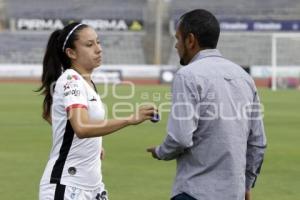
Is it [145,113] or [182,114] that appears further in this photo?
[145,113]

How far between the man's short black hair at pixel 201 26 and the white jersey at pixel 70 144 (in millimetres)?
758

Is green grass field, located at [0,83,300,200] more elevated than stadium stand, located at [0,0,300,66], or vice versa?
green grass field, located at [0,83,300,200]

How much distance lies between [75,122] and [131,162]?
7.77 m

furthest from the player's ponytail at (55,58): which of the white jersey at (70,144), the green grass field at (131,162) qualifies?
the green grass field at (131,162)

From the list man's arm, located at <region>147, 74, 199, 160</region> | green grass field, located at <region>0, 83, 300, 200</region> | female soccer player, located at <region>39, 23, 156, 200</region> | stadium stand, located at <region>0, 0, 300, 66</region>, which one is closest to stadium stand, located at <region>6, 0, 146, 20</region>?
stadium stand, located at <region>0, 0, 300, 66</region>

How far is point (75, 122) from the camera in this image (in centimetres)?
445

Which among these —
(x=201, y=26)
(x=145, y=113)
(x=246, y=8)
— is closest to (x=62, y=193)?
(x=145, y=113)

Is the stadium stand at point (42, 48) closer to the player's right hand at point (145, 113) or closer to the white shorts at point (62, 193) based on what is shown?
the white shorts at point (62, 193)

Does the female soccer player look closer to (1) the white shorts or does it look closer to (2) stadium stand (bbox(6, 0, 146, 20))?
(1) the white shorts

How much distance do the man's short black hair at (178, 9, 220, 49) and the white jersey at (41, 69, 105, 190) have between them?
76 centimetres

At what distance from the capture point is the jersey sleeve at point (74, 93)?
14.7ft

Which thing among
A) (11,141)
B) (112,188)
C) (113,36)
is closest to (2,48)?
(113,36)

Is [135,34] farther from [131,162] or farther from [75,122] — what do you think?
[75,122]

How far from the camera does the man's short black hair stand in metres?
4.18
